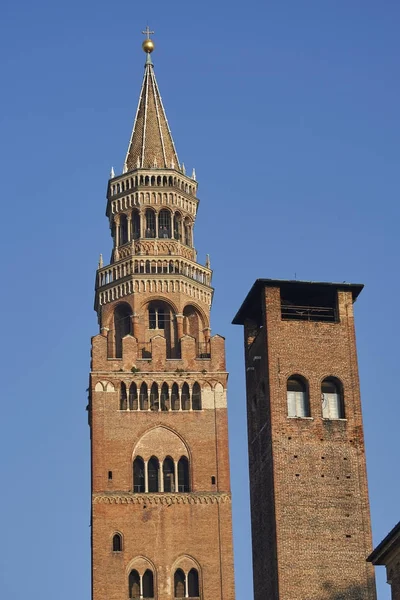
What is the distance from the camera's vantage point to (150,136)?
322 feet

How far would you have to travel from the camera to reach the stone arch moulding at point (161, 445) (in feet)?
275

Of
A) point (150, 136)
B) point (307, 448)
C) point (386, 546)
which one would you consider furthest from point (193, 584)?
point (386, 546)

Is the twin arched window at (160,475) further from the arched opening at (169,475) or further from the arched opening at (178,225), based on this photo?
the arched opening at (178,225)

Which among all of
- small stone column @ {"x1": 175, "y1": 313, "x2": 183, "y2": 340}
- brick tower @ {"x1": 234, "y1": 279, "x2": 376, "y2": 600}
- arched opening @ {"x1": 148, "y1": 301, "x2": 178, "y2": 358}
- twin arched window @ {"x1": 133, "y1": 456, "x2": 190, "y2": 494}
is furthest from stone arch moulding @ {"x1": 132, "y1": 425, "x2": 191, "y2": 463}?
brick tower @ {"x1": 234, "y1": 279, "x2": 376, "y2": 600}

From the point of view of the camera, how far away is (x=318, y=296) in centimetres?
6219

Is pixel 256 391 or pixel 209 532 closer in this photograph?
pixel 256 391

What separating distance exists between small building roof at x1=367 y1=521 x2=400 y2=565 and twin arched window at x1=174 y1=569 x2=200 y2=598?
33662mm

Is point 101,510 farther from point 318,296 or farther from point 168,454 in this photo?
point 318,296

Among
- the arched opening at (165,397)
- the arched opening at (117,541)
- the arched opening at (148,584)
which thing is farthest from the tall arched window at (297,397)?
the arched opening at (165,397)

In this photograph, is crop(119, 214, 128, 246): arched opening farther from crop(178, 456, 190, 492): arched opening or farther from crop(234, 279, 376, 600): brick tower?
crop(234, 279, 376, 600): brick tower

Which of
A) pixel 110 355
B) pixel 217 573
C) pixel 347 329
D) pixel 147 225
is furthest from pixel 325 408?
pixel 147 225

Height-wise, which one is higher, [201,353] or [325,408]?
[201,353]

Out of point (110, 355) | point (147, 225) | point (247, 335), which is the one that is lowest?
point (247, 335)

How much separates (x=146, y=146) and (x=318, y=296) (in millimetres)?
37547
